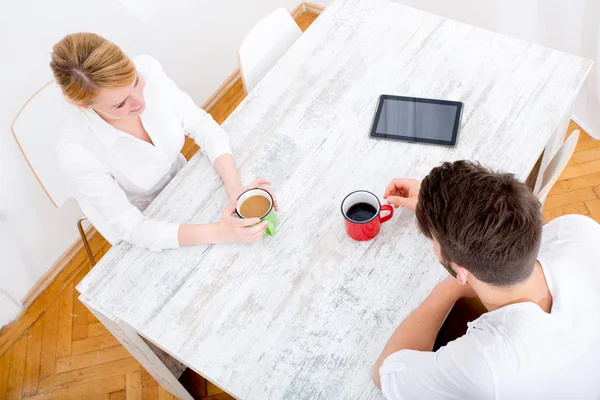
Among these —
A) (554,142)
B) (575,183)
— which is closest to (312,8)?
(575,183)

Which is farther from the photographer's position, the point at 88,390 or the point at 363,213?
the point at 88,390

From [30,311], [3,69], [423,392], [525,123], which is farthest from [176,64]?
[423,392]

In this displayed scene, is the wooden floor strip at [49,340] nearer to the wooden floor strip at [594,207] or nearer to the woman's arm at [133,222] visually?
the woman's arm at [133,222]

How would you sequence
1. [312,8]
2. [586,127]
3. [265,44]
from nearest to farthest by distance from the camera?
[265,44] → [586,127] → [312,8]

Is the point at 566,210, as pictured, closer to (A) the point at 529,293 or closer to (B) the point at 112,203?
(A) the point at 529,293

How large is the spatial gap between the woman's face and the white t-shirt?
927 mm

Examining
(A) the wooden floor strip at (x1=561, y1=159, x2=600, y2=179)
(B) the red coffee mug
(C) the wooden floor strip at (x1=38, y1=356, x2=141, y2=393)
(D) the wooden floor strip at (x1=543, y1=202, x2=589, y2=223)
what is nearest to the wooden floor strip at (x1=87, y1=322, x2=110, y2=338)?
(C) the wooden floor strip at (x1=38, y1=356, x2=141, y2=393)

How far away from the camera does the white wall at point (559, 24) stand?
2.29 metres

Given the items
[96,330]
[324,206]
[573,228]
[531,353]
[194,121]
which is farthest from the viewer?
[96,330]

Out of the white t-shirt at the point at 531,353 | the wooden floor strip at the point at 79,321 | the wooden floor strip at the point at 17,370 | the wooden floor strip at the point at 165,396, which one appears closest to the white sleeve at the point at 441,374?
the white t-shirt at the point at 531,353

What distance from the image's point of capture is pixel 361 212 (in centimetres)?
140

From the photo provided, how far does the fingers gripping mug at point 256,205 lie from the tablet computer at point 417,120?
1.21 feet

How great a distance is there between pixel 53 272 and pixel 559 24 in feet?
7.92

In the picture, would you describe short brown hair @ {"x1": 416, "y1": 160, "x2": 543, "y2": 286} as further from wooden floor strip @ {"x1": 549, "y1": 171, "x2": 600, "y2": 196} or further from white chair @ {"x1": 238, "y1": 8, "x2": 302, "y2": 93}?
wooden floor strip @ {"x1": 549, "y1": 171, "x2": 600, "y2": 196}
